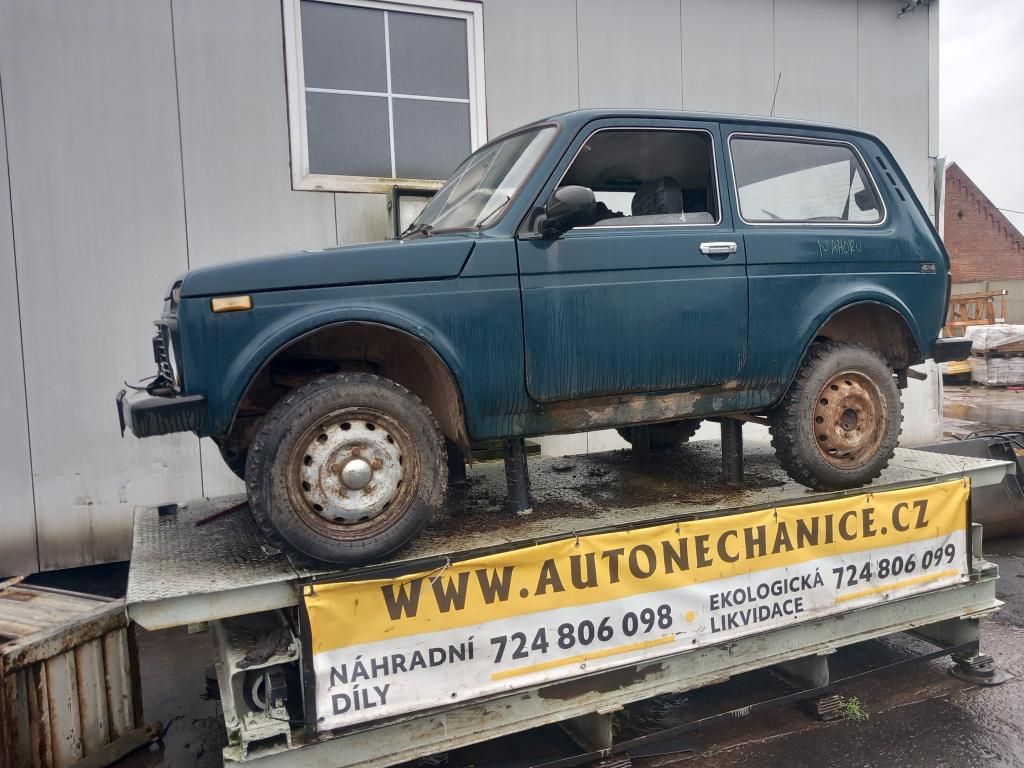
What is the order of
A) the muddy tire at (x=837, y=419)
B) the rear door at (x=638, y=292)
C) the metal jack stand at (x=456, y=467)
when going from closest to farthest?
the rear door at (x=638, y=292) < the muddy tire at (x=837, y=419) < the metal jack stand at (x=456, y=467)

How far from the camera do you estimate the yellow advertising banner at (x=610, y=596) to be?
2.82 meters

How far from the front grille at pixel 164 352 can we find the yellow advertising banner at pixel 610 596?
1.06 meters

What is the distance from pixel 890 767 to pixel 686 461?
192 cm

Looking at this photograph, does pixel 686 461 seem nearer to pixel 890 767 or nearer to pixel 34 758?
pixel 890 767

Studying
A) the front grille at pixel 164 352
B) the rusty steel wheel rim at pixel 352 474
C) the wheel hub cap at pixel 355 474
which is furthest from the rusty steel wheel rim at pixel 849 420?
the front grille at pixel 164 352

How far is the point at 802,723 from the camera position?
388cm

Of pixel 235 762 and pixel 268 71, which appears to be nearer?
pixel 235 762

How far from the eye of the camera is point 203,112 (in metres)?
5.62

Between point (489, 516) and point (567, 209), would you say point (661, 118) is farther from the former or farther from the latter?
point (489, 516)

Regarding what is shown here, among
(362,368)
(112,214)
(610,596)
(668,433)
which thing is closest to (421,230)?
(362,368)

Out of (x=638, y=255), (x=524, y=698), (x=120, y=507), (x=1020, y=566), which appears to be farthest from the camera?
(x=1020, y=566)

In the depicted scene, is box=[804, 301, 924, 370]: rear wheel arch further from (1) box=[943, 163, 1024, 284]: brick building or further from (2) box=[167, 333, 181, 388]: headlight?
(1) box=[943, 163, 1024, 284]: brick building

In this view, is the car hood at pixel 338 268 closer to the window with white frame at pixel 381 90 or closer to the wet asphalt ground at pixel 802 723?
the wet asphalt ground at pixel 802 723

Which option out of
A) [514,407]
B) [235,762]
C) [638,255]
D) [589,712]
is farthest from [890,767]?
[235,762]
